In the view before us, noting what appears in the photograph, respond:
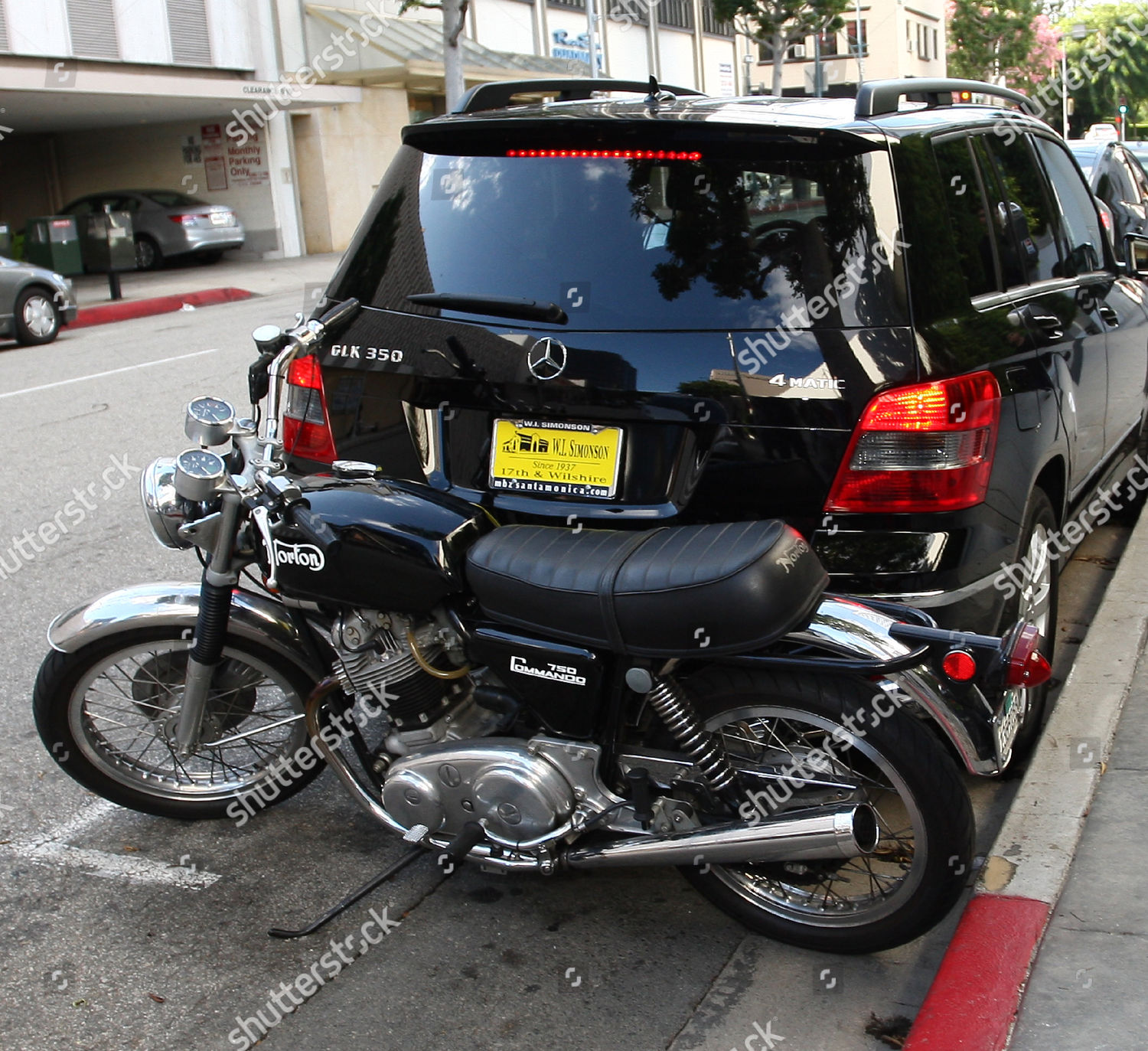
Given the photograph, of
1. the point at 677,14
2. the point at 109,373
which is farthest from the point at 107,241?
the point at 677,14

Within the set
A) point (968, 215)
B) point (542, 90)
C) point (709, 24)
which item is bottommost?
point (968, 215)

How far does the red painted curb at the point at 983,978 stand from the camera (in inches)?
103

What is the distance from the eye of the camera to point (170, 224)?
25047 mm

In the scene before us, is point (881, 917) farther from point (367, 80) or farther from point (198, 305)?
point (367, 80)

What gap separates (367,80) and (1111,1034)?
30698mm

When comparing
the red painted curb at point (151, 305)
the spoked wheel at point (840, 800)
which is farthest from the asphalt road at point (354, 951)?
the red painted curb at point (151, 305)

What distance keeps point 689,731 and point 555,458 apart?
2.67 ft

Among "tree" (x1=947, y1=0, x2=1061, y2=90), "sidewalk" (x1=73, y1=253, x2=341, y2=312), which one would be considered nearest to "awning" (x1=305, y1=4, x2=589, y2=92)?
"sidewalk" (x1=73, y1=253, x2=341, y2=312)

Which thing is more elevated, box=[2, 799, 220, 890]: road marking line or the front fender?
the front fender

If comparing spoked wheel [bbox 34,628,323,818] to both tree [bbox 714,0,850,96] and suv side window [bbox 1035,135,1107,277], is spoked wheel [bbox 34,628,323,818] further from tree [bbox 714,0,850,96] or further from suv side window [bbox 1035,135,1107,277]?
tree [bbox 714,0,850,96]

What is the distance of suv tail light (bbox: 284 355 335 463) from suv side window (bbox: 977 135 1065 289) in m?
2.03

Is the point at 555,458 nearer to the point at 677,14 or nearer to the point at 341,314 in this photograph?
the point at 341,314

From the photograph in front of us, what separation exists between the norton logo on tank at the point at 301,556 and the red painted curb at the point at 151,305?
49.8ft

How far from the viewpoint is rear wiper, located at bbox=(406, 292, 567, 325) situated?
3277 mm
